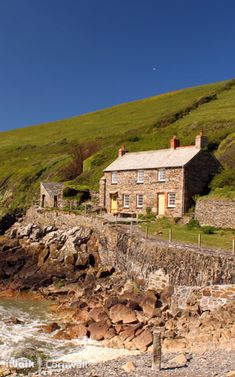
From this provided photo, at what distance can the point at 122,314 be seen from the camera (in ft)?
74.7

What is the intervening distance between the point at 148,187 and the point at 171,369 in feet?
92.9

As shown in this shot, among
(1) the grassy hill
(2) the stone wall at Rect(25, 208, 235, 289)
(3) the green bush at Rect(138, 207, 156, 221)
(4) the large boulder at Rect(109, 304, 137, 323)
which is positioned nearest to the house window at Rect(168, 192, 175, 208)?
(3) the green bush at Rect(138, 207, 156, 221)

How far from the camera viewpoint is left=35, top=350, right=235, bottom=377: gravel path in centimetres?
1547

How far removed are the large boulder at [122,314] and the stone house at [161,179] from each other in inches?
726

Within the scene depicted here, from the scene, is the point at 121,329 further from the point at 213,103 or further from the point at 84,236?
the point at 213,103

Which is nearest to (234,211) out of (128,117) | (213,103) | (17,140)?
(213,103)

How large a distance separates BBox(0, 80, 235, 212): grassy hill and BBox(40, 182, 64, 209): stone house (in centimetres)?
309

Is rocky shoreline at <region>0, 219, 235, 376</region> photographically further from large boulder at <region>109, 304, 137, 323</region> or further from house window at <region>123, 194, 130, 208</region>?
house window at <region>123, 194, 130, 208</region>

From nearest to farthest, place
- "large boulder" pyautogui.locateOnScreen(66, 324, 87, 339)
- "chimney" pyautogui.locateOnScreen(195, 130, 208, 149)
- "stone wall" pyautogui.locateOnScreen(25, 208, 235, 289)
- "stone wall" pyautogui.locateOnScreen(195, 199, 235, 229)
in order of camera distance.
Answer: "large boulder" pyautogui.locateOnScreen(66, 324, 87, 339) < "stone wall" pyautogui.locateOnScreen(25, 208, 235, 289) < "stone wall" pyautogui.locateOnScreen(195, 199, 235, 229) < "chimney" pyautogui.locateOnScreen(195, 130, 208, 149)

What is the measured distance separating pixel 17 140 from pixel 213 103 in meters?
50.2

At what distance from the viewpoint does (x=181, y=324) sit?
20797 mm

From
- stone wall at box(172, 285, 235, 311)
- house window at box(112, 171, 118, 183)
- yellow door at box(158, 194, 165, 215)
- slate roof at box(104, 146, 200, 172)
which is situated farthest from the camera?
house window at box(112, 171, 118, 183)

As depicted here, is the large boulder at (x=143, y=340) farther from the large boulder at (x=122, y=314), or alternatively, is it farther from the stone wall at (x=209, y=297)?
the stone wall at (x=209, y=297)

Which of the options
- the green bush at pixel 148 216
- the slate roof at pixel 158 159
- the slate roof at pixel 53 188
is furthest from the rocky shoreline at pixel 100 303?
the slate roof at pixel 53 188
